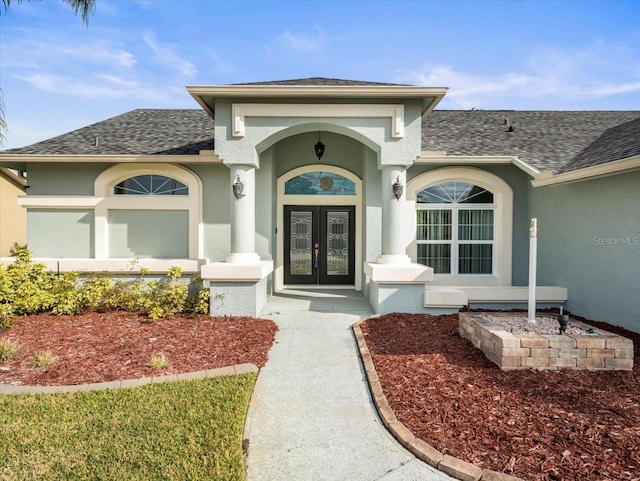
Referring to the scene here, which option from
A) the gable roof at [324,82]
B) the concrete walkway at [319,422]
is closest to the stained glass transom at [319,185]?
the gable roof at [324,82]

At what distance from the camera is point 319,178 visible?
11.0m

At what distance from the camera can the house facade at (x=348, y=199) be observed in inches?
310

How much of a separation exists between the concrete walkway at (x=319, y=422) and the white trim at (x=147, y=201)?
4462 mm

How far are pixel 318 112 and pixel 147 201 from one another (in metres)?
5.40

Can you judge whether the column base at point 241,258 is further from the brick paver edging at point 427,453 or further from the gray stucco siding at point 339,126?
the brick paver edging at point 427,453

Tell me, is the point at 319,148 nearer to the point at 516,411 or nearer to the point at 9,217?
the point at 516,411

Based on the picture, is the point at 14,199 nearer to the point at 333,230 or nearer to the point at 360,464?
the point at 333,230

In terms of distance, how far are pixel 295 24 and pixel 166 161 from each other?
4.82 metres

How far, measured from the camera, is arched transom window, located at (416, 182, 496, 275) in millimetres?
10438

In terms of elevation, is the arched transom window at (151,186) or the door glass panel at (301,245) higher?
the arched transom window at (151,186)

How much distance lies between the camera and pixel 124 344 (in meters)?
6.23

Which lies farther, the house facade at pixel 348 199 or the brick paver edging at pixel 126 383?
the house facade at pixel 348 199

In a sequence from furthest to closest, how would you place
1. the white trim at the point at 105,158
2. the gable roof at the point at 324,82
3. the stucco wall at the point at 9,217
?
the stucco wall at the point at 9,217, the white trim at the point at 105,158, the gable roof at the point at 324,82

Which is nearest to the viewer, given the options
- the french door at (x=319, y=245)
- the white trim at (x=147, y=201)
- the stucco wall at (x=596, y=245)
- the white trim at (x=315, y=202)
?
the stucco wall at (x=596, y=245)
